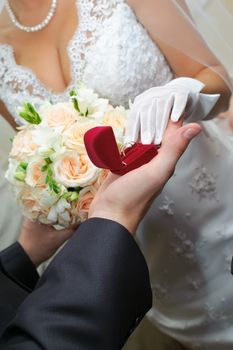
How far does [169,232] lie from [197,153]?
0.20 meters

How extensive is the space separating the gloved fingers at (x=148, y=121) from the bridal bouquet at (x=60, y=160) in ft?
0.15

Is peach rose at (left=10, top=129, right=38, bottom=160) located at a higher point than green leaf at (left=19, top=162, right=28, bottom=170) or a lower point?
higher

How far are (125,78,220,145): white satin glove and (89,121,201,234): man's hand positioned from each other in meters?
0.10

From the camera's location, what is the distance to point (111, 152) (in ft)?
2.17

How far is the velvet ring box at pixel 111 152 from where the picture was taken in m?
0.63

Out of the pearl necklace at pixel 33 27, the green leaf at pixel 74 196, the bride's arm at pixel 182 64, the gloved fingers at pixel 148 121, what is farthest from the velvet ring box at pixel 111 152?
the pearl necklace at pixel 33 27

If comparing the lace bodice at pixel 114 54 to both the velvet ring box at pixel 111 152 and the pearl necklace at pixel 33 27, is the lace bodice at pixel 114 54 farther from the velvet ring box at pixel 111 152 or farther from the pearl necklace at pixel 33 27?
the velvet ring box at pixel 111 152

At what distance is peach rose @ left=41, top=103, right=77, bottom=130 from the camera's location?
85 centimetres

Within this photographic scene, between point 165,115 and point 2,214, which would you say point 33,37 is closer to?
point 165,115

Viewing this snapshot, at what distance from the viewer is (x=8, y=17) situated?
118cm

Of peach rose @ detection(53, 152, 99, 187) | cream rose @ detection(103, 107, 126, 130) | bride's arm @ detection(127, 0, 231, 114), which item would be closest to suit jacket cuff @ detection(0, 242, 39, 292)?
peach rose @ detection(53, 152, 99, 187)

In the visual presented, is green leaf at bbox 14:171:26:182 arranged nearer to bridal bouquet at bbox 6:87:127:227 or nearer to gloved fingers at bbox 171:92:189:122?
bridal bouquet at bbox 6:87:127:227

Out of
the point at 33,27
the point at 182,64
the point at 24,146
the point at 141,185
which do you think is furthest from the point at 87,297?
the point at 33,27

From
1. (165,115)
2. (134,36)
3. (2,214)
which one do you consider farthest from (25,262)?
(2,214)
